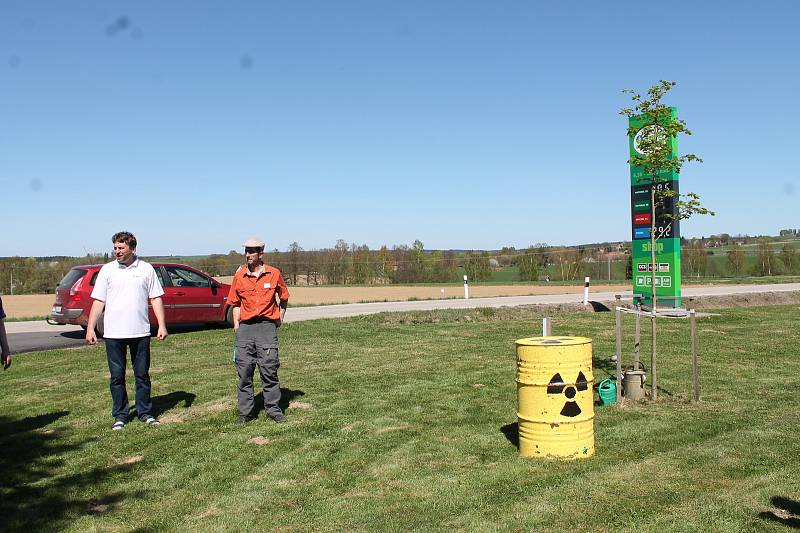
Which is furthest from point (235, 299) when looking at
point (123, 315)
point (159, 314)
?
point (123, 315)

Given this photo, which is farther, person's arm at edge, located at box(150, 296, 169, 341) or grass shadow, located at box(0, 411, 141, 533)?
person's arm at edge, located at box(150, 296, 169, 341)

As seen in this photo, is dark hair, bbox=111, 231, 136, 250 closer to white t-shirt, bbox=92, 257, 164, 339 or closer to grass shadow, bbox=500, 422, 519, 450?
white t-shirt, bbox=92, 257, 164, 339

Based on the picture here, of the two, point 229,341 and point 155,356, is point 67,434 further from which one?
point 229,341

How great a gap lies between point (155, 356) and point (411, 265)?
146 feet

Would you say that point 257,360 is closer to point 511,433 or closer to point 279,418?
point 279,418

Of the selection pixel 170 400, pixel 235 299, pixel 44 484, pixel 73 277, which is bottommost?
pixel 44 484

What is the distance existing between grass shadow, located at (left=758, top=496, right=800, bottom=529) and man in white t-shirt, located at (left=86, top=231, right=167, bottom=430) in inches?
227

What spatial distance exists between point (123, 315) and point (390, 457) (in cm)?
333

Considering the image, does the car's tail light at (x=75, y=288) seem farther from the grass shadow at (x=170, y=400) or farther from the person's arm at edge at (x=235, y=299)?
the person's arm at edge at (x=235, y=299)

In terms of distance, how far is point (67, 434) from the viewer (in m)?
7.28

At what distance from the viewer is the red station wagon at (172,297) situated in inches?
594

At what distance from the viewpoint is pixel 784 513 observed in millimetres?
4527

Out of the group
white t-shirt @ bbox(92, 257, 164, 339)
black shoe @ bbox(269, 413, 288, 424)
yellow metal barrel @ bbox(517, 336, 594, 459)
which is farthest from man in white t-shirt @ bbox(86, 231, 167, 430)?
yellow metal barrel @ bbox(517, 336, 594, 459)

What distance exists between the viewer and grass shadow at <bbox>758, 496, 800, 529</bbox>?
4.39 m
